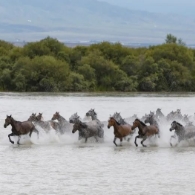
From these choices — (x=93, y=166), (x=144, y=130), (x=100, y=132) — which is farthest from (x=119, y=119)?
(x=93, y=166)

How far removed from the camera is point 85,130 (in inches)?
1120

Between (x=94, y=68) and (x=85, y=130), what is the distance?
55831 mm

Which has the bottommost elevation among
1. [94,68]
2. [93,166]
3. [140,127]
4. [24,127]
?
[93,166]

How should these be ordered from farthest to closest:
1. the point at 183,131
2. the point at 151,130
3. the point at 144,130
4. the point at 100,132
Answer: the point at 100,132 → the point at 151,130 → the point at 183,131 → the point at 144,130

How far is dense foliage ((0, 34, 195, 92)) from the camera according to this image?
259 ft

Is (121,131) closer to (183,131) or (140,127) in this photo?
(140,127)

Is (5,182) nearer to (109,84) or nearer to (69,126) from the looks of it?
(69,126)

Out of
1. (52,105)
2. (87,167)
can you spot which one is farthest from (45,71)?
(87,167)

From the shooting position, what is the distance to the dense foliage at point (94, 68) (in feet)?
259

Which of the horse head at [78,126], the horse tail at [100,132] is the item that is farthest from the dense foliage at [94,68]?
the horse head at [78,126]

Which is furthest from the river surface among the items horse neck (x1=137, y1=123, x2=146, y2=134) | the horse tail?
horse neck (x1=137, y1=123, x2=146, y2=134)

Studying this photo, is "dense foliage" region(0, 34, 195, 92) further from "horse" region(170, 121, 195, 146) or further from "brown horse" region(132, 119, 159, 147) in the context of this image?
"horse" region(170, 121, 195, 146)

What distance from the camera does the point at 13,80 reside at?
79.1 meters

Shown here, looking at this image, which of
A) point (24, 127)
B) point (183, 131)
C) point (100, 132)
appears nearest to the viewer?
point (183, 131)
